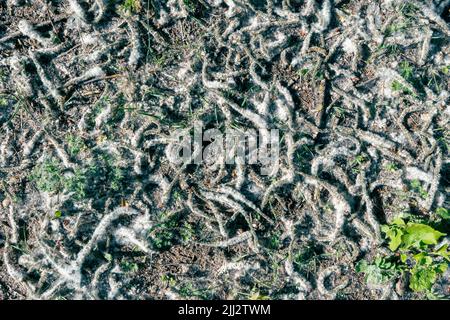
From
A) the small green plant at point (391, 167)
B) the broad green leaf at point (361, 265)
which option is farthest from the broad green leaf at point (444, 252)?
the small green plant at point (391, 167)

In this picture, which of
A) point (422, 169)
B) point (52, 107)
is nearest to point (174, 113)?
point (52, 107)

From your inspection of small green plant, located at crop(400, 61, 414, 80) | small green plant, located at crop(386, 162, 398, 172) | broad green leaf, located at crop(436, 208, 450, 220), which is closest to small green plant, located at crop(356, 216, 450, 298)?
broad green leaf, located at crop(436, 208, 450, 220)

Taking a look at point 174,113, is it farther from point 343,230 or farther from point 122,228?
point 343,230

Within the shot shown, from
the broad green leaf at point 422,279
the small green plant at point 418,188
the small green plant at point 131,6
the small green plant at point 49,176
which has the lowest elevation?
the broad green leaf at point 422,279

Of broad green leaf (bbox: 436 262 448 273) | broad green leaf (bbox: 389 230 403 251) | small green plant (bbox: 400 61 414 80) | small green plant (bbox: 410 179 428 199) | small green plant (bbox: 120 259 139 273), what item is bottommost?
broad green leaf (bbox: 436 262 448 273)

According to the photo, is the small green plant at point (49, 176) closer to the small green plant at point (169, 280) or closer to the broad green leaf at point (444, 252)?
the small green plant at point (169, 280)

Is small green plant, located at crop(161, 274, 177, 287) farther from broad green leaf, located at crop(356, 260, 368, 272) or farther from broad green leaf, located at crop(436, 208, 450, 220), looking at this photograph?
→ broad green leaf, located at crop(436, 208, 450, 220)

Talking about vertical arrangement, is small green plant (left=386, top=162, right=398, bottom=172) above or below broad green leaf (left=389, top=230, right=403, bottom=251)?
above

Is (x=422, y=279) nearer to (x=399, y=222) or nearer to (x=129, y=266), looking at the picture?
(x=399, y=222)
